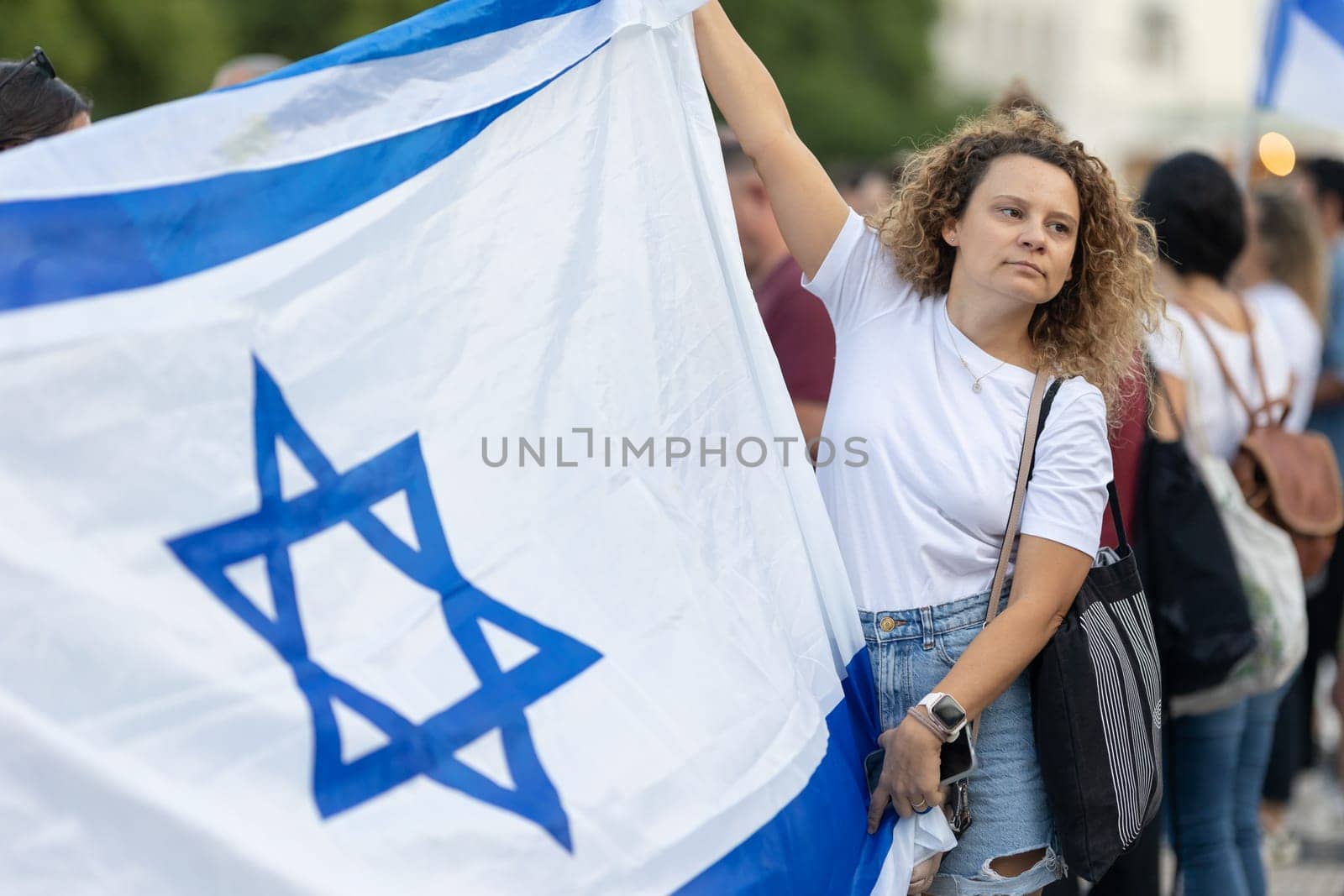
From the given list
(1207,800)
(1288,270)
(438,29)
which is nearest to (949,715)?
(438,29)

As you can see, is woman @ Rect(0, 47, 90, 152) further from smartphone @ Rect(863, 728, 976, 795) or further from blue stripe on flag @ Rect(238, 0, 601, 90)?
smartphone @ Rect(863, 728, 976, 795)

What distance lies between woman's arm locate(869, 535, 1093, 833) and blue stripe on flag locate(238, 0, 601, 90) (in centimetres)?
110

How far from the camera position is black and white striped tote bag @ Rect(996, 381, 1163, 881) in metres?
2.25

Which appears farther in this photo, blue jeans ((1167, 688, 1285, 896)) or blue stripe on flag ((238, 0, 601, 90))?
blue jeans ((1167, 688, 1285, 896))

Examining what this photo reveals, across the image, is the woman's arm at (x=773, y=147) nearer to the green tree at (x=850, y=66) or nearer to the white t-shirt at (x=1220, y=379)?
the white t-shirt at (x=1220, y=379)

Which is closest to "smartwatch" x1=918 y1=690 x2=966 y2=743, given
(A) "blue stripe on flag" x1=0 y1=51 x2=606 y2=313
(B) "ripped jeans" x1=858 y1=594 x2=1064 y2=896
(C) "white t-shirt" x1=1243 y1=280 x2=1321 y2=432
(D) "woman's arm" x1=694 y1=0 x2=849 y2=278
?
(B) "ripped jeans" x1=858 y1=594 x2=1064 y2=896

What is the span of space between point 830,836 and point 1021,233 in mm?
964

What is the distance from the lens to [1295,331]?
15.4 feet

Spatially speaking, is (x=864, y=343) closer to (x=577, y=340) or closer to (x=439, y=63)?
(x=577, y=340)

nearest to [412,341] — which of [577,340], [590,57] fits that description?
[577,340]

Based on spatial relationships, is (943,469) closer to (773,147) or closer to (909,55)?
(773,147)

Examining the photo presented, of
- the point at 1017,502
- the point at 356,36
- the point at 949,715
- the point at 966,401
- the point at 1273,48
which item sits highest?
the point at 356,36

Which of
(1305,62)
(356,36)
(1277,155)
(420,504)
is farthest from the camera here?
(356,36)

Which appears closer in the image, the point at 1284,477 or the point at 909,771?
the point at 909,771
